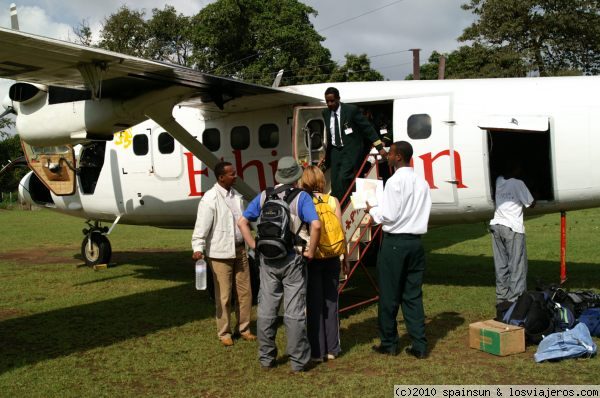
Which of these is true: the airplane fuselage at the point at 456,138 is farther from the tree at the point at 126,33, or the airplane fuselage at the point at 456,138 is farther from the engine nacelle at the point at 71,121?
the tree at the point at 126,33

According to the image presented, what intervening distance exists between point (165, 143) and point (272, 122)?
2514 mm

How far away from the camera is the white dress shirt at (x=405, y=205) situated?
6250mm

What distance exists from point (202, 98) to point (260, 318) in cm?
517

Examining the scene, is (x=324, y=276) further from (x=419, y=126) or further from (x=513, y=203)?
(x=419, y=126)

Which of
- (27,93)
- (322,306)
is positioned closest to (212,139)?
(27,93)

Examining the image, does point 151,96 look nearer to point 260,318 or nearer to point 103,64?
point 103,64

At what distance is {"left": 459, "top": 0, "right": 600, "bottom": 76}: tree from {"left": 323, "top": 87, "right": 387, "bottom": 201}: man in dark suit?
95.7 ft

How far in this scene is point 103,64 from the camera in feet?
24.7

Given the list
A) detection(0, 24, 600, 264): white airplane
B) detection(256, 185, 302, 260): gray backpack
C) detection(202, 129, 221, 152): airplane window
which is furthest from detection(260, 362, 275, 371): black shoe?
detection(202, 129, 221, 152): airplane window

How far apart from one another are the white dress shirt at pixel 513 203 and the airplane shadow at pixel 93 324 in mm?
4438

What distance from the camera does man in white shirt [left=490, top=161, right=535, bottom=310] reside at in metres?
7.79

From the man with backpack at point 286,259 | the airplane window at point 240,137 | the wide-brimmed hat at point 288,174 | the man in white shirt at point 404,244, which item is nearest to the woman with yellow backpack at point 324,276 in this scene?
the wide-brimmed hat at point 288,174

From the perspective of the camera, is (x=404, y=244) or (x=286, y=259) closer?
(x=286, y=259)

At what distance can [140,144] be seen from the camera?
12.0 metres
